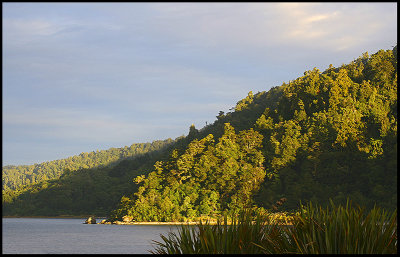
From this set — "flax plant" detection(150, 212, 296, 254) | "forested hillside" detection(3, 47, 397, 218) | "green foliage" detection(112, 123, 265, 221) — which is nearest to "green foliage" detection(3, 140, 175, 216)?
"green foliage" detection(112, 123, 265, 221)

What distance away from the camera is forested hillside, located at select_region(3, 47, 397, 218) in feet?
327

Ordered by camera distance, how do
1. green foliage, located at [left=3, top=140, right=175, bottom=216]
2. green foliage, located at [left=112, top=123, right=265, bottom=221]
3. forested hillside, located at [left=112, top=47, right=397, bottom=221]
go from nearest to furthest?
forested hillside, located at [left=112, top=47, right=397, bottom=221] < green foliage, located at [left=112, top=123, right=265, bottom=221] < green foliage, located at [left=3, top=140, right=175, bottom=216]

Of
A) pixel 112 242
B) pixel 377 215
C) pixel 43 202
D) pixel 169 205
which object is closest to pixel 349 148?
pixel 169 205

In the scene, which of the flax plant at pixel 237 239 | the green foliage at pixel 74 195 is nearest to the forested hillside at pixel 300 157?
the green foliage at pixel 74 195

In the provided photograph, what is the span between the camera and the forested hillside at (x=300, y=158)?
3927 inches

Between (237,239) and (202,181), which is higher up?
(237,239)

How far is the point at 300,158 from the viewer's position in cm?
10931

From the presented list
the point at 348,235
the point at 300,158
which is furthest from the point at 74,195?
the point at 348,235

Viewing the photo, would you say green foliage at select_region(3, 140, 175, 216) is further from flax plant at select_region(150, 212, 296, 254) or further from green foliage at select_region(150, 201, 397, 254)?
green foliage at select_region(150, 201, 397, 254)

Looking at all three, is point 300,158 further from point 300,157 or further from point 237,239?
point 237,239

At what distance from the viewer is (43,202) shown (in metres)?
154

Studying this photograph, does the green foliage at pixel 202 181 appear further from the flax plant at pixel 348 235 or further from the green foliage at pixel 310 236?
the flax plant at pixel 348 235

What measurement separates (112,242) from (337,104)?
58.0 metres

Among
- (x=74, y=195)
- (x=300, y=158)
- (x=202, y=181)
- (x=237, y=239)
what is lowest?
(x=74, y=195)
